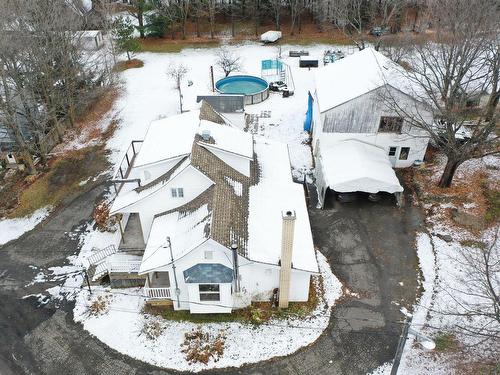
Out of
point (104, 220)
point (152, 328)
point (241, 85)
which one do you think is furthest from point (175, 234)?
point (241, 85)

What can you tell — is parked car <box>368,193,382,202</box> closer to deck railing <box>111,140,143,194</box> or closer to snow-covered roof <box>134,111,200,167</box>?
snow-covered roof <box>134,111,200,167</box>

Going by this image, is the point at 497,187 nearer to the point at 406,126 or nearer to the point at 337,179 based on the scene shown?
the point at 406,126

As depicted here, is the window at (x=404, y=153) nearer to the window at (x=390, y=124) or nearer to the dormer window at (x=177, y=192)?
the window at (x=390, y=124)

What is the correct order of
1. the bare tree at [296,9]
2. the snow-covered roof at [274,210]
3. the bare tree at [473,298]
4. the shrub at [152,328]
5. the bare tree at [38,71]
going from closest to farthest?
the bare tree at [473,298] < the shrub at [152,328] < the snow-covered roof at [274,210] < the bare tree at [38,71] < the bare tree at [296,9]

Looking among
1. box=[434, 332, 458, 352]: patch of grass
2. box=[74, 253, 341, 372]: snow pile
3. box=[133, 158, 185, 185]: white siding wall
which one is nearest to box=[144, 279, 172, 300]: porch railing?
box=[74, 253, 341, 372]: snow pile

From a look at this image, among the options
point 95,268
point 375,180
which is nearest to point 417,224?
point 375,180

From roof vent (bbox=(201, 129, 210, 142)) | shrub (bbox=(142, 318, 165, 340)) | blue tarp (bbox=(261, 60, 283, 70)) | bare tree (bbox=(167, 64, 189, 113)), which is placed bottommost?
shrub (bbox=(142, 318, 165, 340))

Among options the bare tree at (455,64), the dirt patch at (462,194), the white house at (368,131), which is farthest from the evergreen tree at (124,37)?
the dirt patch at (462,194)

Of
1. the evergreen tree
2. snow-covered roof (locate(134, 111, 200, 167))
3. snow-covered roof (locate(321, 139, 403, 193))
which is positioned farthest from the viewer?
the evergreen tree
